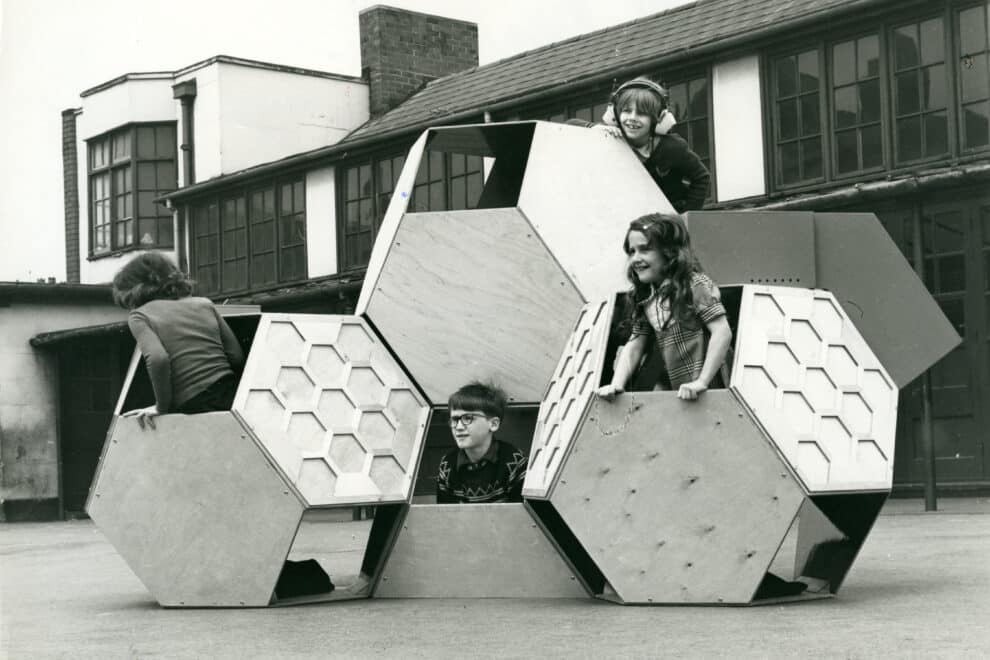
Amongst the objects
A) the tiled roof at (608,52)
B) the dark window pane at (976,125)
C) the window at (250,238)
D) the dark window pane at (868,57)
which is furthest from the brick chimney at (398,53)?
the dark window pane at (976,125)

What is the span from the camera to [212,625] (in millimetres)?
6176

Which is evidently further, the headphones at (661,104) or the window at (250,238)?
the window at (250,238)

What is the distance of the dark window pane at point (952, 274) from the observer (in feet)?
46.4

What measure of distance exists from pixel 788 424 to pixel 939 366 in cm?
862

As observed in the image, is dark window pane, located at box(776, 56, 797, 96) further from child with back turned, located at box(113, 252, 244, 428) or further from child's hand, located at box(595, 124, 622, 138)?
child with back turned, located at box(113, 252, 244, 428)

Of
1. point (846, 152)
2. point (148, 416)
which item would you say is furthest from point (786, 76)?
point (148, 416)

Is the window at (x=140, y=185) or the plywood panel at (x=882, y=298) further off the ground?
the window at (x=140, y=185)

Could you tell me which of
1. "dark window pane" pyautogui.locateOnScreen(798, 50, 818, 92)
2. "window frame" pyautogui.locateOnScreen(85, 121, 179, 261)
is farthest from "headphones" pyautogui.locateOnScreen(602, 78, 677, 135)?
"window frame" pyautogui.locateOnScreen(85, 121, 179, 261)

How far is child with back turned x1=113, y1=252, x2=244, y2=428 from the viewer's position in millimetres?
7121

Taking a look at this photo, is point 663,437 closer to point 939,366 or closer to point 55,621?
point 55,621

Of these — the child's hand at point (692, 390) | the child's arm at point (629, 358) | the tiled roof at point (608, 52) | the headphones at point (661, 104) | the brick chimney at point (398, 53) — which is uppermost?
the brick chimney at point (398, 53)

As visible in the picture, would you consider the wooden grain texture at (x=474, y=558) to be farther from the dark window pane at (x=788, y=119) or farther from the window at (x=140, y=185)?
the window at (x=140, y=185)

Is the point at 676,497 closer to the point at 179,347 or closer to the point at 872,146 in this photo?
the point at 179,347

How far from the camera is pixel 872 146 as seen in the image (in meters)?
14.8
